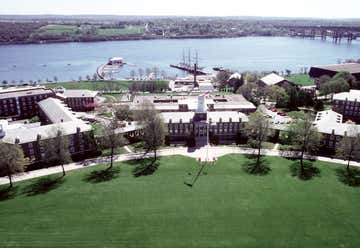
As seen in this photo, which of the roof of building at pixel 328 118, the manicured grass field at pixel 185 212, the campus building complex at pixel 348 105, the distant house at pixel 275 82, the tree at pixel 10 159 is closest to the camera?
the manicured grass field at pixel 185 212

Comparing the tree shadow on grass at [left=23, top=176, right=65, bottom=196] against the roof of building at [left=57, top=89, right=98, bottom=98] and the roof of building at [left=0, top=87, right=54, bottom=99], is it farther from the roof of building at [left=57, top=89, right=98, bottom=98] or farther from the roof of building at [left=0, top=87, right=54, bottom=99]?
the roof of building at [left=0, top=87, right=54, bottom=99]

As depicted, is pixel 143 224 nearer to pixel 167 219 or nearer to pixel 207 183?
pixel 167 219

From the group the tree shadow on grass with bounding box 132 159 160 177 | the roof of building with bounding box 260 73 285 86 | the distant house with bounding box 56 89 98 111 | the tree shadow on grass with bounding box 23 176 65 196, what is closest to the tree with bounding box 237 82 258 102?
the roof of building with bounding box 260 73 285 86

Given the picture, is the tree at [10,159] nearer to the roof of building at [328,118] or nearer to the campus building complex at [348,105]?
the roof of building at [328,118]

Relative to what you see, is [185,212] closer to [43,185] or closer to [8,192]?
[43,185]

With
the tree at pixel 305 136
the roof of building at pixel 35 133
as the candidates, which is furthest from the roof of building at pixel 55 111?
the tree at pixel 305 136

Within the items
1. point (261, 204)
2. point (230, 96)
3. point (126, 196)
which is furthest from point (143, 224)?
point (230, 96)
